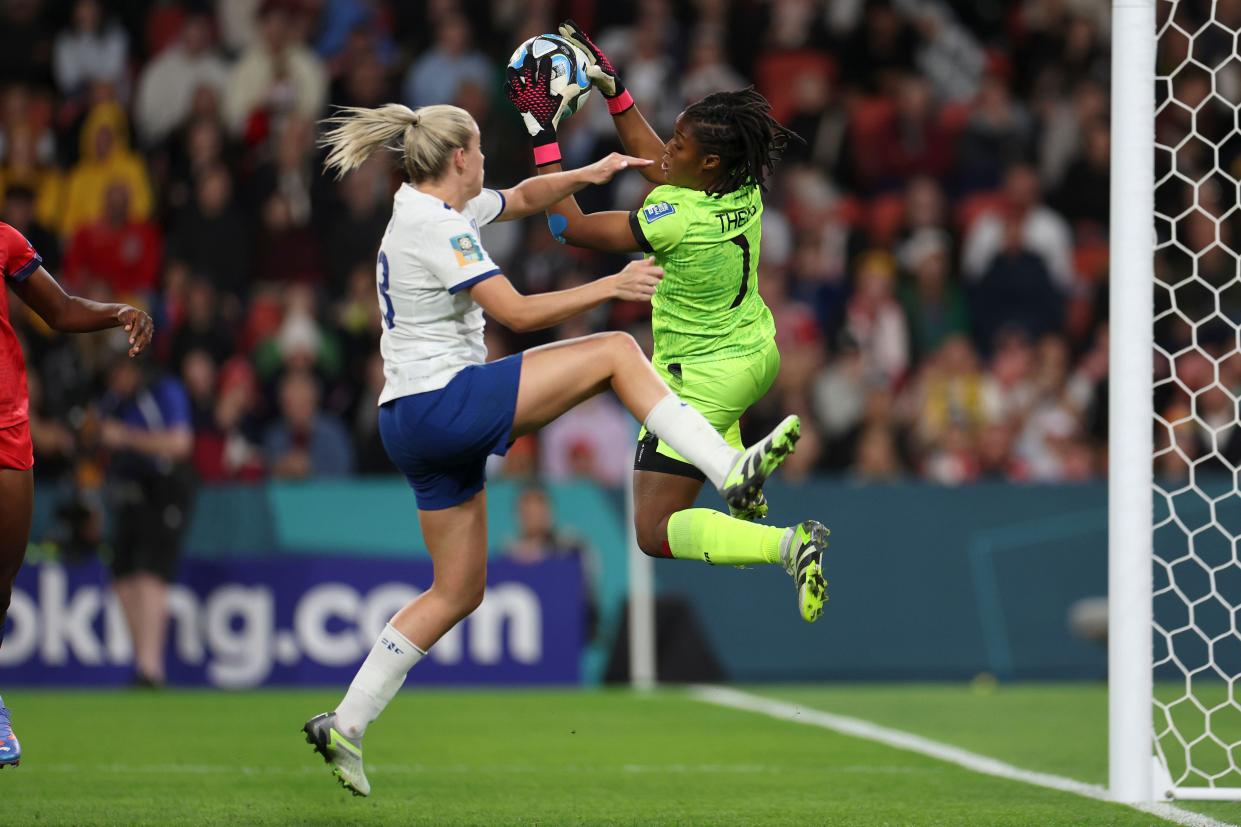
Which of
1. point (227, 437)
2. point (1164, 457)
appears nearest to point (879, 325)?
point (1164, 457)

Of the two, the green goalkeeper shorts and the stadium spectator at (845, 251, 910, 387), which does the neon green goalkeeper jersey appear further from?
the stadium spectator at (845, 251, 910, 387)

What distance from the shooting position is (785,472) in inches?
A: 523

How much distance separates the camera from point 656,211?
6.55 meters

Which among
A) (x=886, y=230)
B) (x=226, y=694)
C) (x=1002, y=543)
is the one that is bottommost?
(x=226, y=694)

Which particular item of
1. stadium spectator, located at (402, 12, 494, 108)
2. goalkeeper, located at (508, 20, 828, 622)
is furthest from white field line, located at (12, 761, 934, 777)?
stadium spectator, located at (402, 12, 494, 108)

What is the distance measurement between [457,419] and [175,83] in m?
9.75

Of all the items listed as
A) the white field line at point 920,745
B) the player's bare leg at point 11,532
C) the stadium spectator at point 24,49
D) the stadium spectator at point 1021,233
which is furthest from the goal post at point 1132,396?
the stadium spectator at point 24,49

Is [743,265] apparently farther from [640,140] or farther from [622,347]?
[622,347]

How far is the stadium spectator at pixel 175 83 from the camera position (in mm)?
14781

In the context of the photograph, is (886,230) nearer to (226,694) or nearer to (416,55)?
(416,55)

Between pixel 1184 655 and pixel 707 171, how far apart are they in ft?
22.0

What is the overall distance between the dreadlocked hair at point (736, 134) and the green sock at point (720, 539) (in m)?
1.21

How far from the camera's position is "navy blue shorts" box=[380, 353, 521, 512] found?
19.6ft

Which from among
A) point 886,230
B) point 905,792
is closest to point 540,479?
point 886,230
